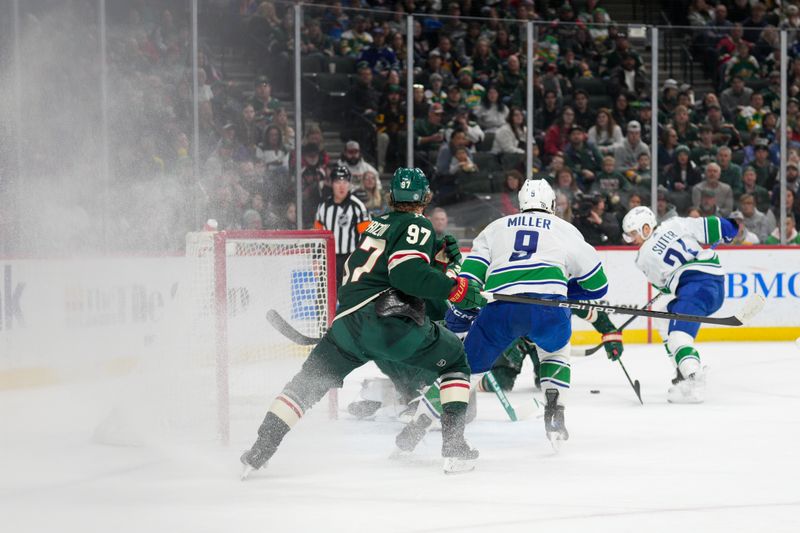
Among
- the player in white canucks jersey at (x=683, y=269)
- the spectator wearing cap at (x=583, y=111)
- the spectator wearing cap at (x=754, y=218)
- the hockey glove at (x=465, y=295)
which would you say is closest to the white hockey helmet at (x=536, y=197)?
the hockey glove at (x=465, y=295)

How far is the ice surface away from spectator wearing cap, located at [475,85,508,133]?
12.3ft

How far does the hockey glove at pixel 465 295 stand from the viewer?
4004 millimetres

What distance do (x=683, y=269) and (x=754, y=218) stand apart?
3.62 m

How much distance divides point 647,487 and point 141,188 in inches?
182

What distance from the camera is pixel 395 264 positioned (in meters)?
3.91

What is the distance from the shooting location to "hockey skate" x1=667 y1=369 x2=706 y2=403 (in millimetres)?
6148

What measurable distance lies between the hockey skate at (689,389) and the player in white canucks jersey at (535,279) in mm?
1583

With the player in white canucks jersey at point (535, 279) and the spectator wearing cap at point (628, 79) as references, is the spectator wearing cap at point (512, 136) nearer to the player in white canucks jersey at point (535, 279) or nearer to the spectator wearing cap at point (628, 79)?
A: the spectator wearing cap at point (628, 79)

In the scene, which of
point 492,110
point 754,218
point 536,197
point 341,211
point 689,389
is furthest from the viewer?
point 754,218

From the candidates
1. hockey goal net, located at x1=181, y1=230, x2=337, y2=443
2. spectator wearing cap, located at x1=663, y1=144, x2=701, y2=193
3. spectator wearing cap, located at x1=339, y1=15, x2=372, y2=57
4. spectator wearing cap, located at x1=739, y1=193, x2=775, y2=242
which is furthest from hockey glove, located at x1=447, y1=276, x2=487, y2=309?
spectator wearing cap, located at x1=739, y1=193, x2=775, y2=242

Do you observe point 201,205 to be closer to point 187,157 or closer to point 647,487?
point 187,157

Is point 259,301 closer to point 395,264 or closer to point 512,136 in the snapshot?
point 395,264

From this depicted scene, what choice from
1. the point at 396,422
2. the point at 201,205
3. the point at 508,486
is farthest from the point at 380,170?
the point at 508,486

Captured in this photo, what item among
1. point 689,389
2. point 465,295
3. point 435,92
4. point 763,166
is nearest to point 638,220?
point 689,389
